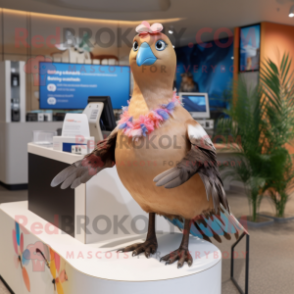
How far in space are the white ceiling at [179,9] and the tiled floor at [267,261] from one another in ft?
9.78

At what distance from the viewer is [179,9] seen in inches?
217

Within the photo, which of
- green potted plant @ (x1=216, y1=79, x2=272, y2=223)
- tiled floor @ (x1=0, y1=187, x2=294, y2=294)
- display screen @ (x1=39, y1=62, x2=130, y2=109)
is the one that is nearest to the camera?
tiled floor @ (x1=0, y1=187, x2=294, y2=294)

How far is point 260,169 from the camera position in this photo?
153 inches

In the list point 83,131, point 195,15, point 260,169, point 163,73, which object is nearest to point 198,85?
point 195,15

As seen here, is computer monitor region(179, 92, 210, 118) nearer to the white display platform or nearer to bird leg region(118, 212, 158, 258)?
the white display platform

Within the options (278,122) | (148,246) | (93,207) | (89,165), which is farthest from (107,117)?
(278,122)

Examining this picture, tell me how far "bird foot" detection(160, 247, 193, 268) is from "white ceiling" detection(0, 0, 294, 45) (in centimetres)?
437

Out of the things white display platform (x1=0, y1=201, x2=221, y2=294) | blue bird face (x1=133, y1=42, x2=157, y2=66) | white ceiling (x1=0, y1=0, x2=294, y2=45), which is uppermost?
white ceiling (x1=0, y1=0, x2=294, y2=45)

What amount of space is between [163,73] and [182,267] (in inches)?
30.1

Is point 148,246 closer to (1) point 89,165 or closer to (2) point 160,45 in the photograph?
(1) point 89,165

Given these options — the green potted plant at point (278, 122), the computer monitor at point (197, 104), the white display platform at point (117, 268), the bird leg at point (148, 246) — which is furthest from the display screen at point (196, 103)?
the bird leg at point (148, 246)

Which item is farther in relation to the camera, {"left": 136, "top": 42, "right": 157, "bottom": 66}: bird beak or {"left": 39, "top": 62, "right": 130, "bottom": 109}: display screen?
{"left": 39, "top": 62, "right": 130, "bottom": 109}: display screen

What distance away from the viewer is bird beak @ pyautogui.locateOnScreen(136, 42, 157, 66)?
4.36ft

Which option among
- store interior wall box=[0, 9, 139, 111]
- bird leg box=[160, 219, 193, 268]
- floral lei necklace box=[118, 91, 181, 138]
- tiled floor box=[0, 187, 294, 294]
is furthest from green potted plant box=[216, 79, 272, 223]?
store interior wall box=[0, 9, 139, 111]
